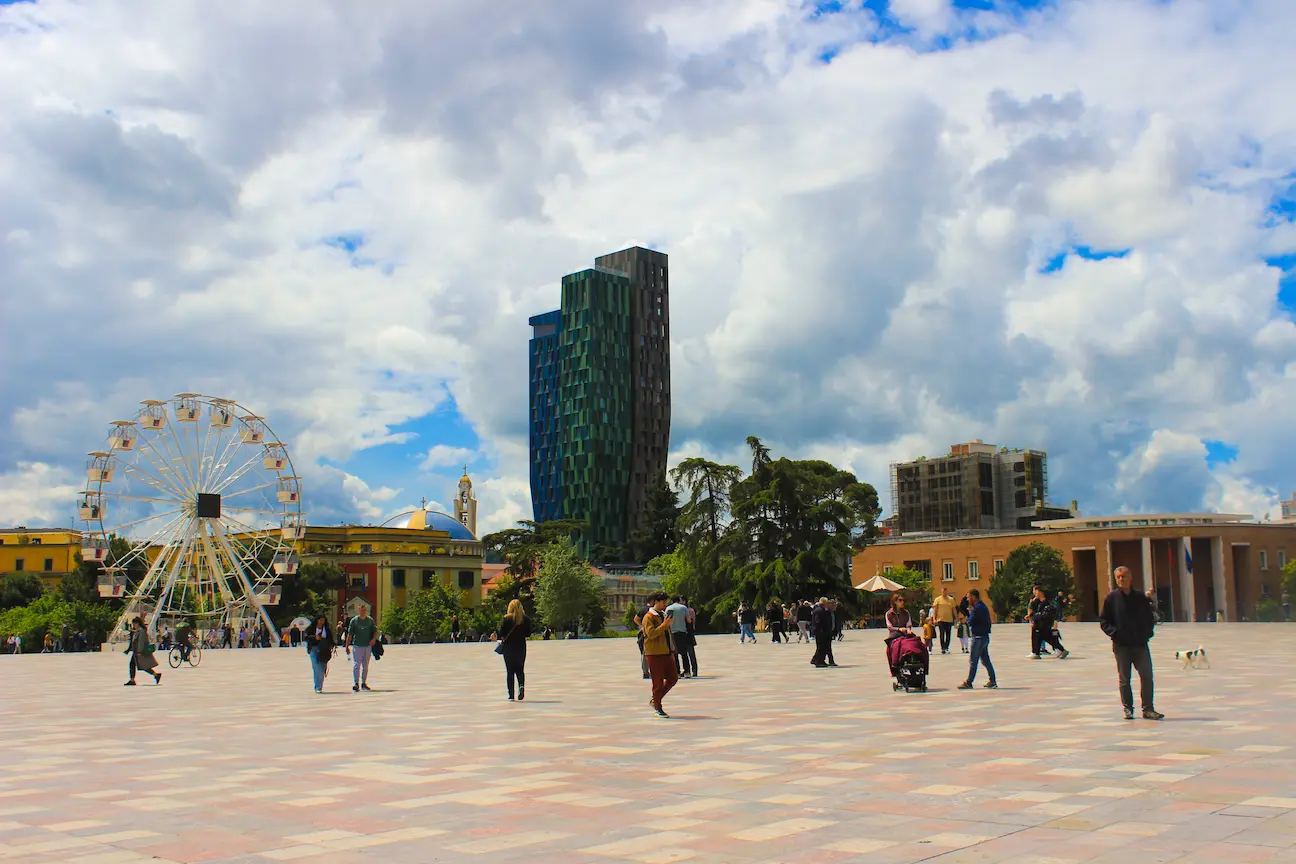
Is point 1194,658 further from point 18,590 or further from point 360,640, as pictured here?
point 18,590

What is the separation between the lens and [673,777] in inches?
396

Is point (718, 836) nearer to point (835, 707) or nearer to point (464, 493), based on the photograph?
point (835, 707)

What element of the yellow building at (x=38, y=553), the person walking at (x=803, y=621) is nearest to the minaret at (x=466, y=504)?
the yellow building at (x=38, y=553)

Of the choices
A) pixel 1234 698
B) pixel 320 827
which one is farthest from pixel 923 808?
pixel 1234 698

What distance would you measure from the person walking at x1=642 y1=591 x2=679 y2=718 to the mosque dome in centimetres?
10215

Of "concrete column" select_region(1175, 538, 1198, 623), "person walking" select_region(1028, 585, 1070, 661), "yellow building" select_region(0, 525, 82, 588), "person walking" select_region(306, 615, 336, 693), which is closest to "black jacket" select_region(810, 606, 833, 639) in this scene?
"person walking" select_region(1028, 585, 1070, 661)

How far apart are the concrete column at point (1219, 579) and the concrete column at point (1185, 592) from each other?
63.0 inches

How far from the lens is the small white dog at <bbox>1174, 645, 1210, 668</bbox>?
22359 millimetres

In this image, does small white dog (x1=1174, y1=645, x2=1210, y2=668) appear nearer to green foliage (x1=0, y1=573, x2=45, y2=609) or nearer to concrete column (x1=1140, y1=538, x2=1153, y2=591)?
concrete column (x1=1140, y1=538, x2=1153, y2=591)

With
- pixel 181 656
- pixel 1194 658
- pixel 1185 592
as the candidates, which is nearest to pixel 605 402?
pixel 1185 592

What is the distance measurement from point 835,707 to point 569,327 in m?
149

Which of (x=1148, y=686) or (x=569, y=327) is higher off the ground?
(x=569, y=327)

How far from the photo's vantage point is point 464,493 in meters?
164

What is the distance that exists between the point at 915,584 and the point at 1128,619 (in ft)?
260
